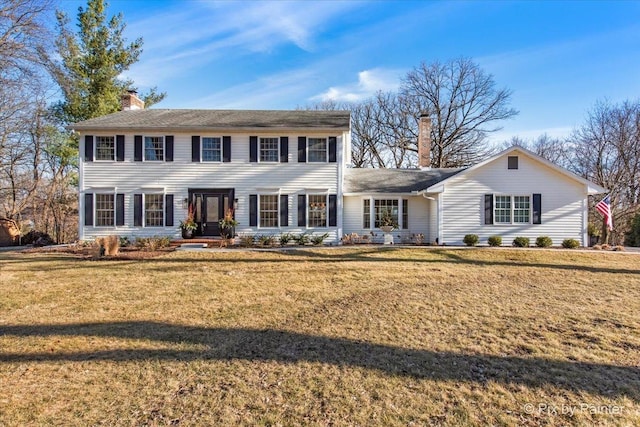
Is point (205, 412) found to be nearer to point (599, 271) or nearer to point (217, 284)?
point (217, 284)

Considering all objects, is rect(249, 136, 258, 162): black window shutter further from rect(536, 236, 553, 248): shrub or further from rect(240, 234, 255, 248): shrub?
rect(536, 236, 553, 248): shrub

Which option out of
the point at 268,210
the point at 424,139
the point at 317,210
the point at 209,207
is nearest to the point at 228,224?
the point at 209,207

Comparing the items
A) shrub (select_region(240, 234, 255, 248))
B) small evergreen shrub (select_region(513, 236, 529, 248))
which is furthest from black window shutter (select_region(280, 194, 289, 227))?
small evergreen shrub (select_region(513, 236, 529, 248))

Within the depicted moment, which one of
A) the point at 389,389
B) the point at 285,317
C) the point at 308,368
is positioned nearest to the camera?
the point at 389,389

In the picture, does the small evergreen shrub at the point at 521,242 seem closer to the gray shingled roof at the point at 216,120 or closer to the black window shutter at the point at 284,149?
the gray shingled roof at the point at 216,120

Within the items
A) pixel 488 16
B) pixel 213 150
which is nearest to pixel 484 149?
pixel 488 16

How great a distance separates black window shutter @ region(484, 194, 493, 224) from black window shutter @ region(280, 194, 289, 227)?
881 cm

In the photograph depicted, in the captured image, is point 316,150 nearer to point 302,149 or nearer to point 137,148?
point 302,149

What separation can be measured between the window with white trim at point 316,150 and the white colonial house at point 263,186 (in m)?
0.05

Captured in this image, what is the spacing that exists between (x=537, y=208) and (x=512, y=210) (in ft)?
3.34

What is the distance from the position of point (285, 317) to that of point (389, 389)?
284cm

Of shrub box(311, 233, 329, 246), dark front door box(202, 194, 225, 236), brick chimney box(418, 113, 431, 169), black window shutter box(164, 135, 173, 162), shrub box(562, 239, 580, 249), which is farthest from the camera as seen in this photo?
brick chimney box(418, 113, 431, 169)

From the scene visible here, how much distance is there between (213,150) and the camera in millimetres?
16062

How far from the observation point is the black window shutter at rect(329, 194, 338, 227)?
52.6 ft
